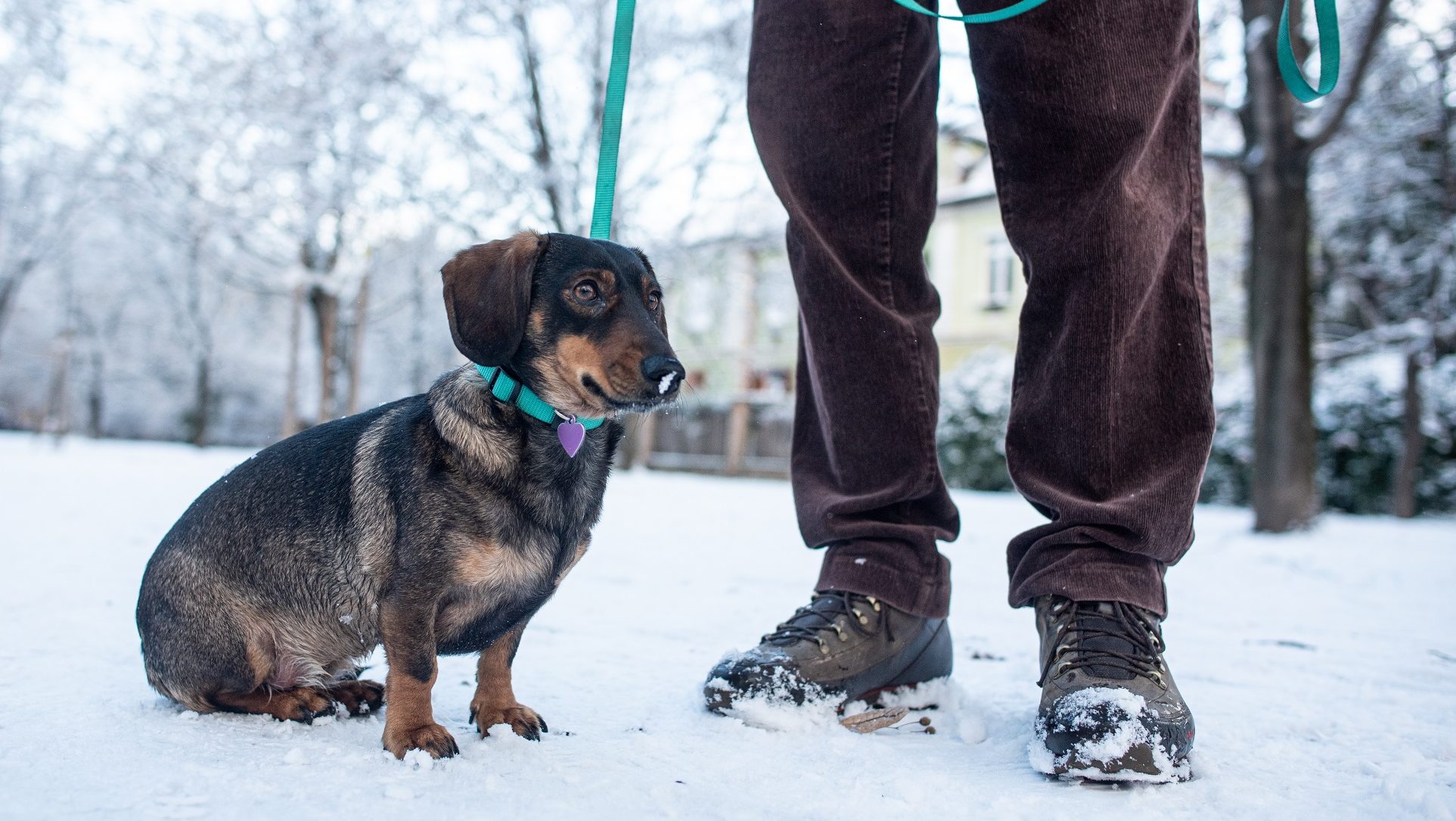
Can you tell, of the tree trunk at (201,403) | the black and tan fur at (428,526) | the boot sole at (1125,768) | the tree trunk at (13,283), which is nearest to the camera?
the boot sole at (1125,768)

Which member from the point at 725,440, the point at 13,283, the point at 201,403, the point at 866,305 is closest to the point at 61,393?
the point at 13,283

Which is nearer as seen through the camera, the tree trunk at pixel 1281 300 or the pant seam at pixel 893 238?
the pant seam at pixel 893 238

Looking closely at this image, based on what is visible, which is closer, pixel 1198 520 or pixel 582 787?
pixel 582 787

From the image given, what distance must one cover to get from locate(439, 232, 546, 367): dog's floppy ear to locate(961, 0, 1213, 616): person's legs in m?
0.95

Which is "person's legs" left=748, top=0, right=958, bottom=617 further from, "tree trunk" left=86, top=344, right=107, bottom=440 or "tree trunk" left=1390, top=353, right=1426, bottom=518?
"tree trunk" left=86, top=344, right=107, bottom=440

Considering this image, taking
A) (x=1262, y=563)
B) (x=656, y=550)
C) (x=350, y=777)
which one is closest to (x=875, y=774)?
(x=350, y=777)

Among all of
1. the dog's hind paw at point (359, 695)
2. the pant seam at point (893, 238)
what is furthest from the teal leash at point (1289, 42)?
the dog's hind paw at point (359, 695)

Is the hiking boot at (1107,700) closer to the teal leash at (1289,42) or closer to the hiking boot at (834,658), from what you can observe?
the hiking boot at (834,658)

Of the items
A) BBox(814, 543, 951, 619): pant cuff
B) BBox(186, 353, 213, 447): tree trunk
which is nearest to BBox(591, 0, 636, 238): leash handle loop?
BBox(814, 543, 951, 619): pant cuff

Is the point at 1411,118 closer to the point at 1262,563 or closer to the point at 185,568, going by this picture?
the point at 1262,563

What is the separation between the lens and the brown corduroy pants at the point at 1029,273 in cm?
173

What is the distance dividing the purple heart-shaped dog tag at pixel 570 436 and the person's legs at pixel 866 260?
1.96 feet

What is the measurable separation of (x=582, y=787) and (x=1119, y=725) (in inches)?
31.0

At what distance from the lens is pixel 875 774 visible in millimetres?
1461
